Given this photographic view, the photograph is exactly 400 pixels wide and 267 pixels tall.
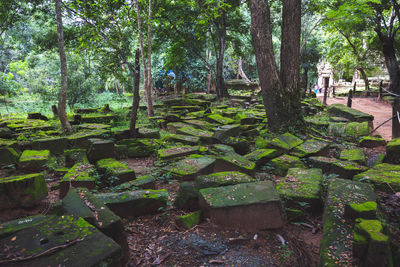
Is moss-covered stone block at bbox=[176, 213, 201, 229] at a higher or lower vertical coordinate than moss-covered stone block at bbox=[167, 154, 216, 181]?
lower

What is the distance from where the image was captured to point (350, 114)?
22.7 ft

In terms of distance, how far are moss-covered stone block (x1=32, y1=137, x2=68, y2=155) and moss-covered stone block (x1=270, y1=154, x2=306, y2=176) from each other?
362 cm

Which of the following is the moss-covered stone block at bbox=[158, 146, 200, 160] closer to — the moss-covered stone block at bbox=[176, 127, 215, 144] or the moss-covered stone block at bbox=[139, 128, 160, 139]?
the moss-covered stone block at bbox=[176, 127, 215, 144]

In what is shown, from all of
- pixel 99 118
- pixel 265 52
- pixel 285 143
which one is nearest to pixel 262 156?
pixel 285 143

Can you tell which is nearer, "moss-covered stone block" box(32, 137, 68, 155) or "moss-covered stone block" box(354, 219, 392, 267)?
"moss-covered stone block" box(354, 219, 392, 267)

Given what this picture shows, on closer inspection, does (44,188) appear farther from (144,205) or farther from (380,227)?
(380,227)

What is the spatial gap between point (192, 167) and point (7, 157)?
106 inches

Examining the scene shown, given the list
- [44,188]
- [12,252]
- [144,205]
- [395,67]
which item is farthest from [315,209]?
[395,67]


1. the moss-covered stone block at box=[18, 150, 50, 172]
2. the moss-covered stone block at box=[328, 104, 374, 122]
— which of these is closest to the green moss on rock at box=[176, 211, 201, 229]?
the moss-covered stone block at box=[18, 150, 50, 172]

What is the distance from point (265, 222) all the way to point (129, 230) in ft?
3.94

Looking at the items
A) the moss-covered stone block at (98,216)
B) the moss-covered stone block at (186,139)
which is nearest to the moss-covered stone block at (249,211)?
the moss-covered stone block at (98,216)

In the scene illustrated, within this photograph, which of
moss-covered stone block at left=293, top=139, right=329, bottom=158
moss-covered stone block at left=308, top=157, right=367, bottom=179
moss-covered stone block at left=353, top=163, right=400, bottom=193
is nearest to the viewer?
moss-covered stone block at left=353, top=163, right=400, bottom=193

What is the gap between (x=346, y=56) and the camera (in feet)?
62.2

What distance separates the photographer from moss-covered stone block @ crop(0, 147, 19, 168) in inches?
136
